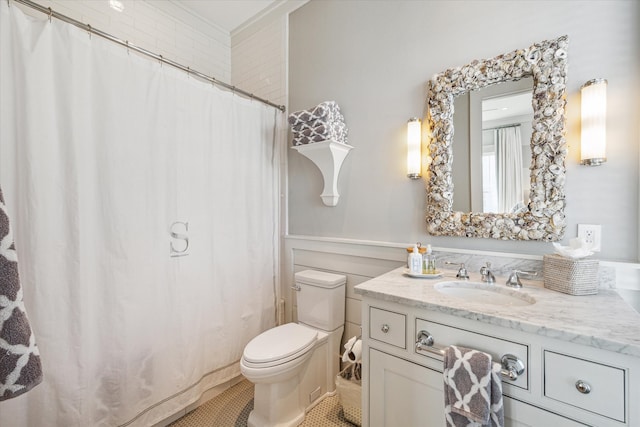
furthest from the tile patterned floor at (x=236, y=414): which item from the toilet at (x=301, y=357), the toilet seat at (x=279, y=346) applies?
the toilet seat at (x=279, y=346)

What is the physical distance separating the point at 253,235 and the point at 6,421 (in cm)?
140

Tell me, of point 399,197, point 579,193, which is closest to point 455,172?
point 399,197

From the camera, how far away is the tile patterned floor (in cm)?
162

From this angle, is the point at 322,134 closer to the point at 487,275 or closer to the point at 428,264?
the point at 428,264

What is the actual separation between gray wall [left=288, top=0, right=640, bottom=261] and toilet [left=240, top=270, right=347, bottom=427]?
1.40ft

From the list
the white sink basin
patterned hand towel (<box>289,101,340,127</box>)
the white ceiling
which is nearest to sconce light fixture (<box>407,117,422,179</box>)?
patterned hand towel (<box>289,101,340,127</box>)

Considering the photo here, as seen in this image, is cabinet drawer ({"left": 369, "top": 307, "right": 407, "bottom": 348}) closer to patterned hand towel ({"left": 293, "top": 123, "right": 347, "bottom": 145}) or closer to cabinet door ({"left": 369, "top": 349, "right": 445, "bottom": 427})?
cabinet door ({"left": 369, "top": 349, "right": 445, "bottom": 427})

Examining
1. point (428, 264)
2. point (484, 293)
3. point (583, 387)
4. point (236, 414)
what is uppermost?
point (428, 264)

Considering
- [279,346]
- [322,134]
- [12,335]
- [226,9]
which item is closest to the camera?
[12,335]

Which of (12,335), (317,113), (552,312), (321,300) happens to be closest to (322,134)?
(317,113)

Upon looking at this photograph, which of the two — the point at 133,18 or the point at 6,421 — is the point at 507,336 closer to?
the point at 6,421

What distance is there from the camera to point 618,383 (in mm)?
741

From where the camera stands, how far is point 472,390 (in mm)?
879

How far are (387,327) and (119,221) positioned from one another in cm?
138
